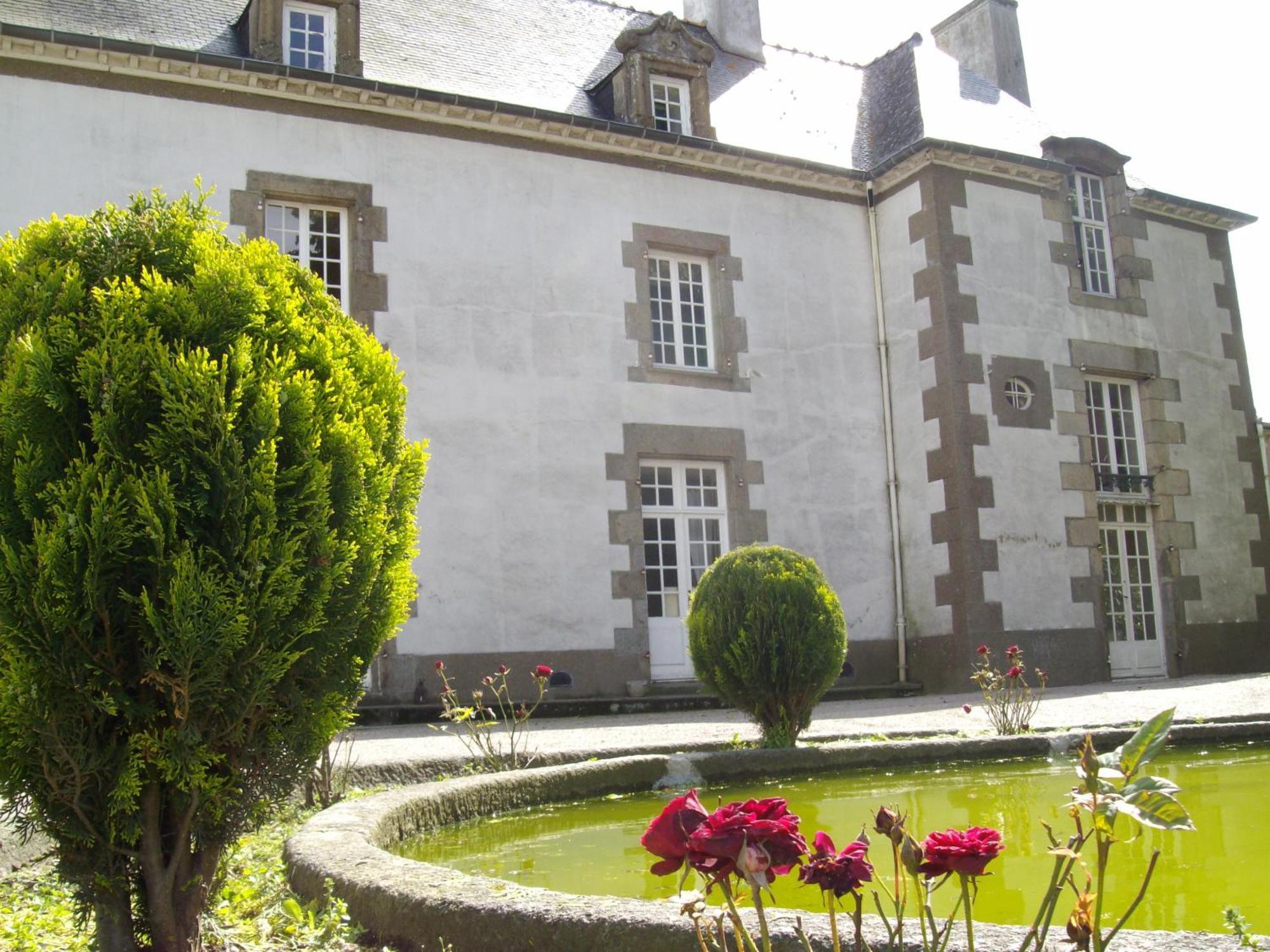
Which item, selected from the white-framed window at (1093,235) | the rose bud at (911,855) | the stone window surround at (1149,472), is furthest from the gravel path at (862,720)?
the white-framed window at (1093,235)

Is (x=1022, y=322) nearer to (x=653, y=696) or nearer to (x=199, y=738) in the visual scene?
(x=653, y=696)

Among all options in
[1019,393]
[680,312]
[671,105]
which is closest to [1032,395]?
[1019,393]

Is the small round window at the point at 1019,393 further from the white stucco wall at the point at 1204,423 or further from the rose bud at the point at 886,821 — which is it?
the rose bud at the point at 886,821

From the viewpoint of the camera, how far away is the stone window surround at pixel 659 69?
471 inches

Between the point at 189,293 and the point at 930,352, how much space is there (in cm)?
1044

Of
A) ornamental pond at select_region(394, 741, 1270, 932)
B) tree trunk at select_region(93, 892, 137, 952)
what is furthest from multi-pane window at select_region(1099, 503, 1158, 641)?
tree trunk at select_region(93, 892, 137, 952)

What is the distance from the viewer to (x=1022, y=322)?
1255cm

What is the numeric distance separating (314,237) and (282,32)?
180 centimetres

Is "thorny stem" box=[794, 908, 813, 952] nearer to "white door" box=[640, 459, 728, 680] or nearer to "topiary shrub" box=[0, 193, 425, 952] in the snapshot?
"topiary shrub" box=[0, 193, 425, 952]

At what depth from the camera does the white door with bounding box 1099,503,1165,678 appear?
12.7 metres

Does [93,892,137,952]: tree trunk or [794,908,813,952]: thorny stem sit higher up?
[794,908,813,952]: thorny stem

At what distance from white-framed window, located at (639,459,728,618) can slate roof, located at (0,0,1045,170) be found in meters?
3.55

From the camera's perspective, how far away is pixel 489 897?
7.23 ft

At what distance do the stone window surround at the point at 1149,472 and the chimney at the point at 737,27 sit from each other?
5426 mm
